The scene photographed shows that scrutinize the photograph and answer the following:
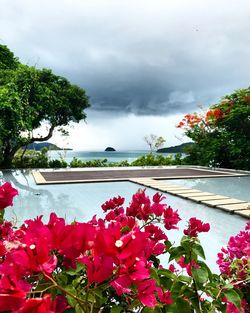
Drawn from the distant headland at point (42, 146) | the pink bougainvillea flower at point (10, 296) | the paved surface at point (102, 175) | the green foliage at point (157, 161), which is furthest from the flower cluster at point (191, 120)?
the pink bougainvillea flower at point (10, 296)

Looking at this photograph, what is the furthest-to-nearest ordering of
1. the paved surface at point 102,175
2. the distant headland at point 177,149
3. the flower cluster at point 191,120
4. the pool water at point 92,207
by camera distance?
the distant headland at point 177,149, the flower cluster at point 191,120, the paved surface at point 102,175, the pool water at point 92,207

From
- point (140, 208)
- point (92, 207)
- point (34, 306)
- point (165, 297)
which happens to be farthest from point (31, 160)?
point (34, 306)

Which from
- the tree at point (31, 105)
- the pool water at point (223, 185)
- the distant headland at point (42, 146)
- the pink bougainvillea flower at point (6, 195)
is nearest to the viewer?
the pink bougainvillea flower at point (6, 195)

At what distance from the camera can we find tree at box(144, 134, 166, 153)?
1575 cm

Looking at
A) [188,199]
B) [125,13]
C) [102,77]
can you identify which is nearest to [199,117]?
[102,77]

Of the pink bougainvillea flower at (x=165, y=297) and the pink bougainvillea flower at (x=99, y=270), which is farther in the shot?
the pink bougainvillea flower at (x=165, y=297)

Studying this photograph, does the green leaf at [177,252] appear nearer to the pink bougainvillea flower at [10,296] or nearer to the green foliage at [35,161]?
the pink bougainvillea flower at [10,296]

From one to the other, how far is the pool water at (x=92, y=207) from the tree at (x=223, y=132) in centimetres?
548

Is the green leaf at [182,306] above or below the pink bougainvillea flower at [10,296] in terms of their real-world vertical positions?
below

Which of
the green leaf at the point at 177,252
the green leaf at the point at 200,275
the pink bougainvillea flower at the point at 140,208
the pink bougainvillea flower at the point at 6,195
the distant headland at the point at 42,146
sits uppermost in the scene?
the distant headland at the point at 42,146

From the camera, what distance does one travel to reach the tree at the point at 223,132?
11.6 m

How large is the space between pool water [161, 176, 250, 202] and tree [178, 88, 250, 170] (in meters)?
2.26

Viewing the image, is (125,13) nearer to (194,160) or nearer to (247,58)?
(247,58)

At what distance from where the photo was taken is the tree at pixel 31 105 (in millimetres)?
10023
